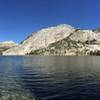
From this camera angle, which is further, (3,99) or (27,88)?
(27,88)

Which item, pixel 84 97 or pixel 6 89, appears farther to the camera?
pixel 6 89

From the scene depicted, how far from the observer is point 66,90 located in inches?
2200

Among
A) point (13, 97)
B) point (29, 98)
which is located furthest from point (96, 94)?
point (13, 97)

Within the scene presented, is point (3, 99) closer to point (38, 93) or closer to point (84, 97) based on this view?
point (38, 93)

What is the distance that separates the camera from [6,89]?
57.0 m

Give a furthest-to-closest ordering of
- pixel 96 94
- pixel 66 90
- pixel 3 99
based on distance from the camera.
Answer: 1. pixel 66 90
2. pixel 96 94
3. pixel 3 99

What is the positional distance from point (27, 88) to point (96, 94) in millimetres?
17566

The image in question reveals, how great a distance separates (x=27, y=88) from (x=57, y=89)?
7.75m

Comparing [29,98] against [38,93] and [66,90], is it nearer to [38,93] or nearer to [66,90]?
[38,93]

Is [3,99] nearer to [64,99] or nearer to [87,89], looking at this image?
[64,99]

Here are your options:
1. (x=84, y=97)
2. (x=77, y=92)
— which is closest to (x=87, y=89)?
(x=77, y=92)

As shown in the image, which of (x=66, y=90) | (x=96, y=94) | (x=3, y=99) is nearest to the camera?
(x=3, y=99)

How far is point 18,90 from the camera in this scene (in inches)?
2202

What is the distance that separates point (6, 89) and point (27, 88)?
530 centimetres
